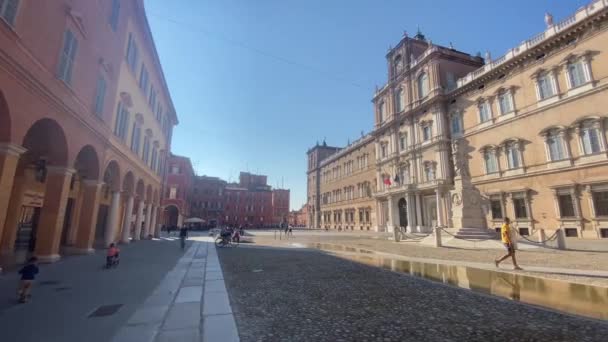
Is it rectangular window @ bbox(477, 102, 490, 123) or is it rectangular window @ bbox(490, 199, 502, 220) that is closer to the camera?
rectangular window @ bbox(490, 199, 502, 220)

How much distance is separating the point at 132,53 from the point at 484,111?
102ft

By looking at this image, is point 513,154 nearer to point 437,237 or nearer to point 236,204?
point 437,237

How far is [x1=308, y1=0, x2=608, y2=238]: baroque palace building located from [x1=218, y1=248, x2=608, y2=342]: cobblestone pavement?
46.4ft

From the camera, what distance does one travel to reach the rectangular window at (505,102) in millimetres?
25266

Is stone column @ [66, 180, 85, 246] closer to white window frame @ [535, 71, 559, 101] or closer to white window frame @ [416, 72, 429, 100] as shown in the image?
white window frame @ [535, 71, 559, 101]

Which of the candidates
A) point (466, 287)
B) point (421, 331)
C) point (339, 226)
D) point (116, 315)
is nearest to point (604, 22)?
point (466, 287)

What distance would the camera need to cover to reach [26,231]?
46.3 ft

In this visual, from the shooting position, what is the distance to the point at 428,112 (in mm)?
33938

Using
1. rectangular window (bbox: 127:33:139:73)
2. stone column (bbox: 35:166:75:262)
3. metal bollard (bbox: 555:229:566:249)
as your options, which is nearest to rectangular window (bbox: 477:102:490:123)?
metal bollard (bbox: 555:229:566:249)

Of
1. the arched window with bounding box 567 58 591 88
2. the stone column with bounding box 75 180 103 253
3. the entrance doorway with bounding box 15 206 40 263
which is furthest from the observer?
the arched window with bounding box 567 58 591 88

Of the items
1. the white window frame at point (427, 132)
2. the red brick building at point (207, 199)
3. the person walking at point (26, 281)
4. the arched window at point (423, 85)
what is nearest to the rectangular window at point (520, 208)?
the white window frame at point (427, 132)

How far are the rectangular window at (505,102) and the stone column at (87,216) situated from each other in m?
32.0

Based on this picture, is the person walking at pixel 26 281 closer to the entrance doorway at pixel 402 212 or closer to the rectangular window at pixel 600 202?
the rectangular window at pixel 600 202

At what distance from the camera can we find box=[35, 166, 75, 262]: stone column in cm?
1001
